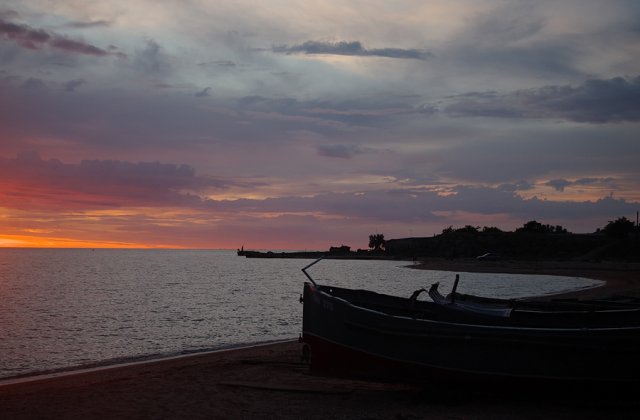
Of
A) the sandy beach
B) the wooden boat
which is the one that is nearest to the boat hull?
the wooden boat

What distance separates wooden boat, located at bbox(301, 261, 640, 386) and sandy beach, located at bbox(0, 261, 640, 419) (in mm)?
445

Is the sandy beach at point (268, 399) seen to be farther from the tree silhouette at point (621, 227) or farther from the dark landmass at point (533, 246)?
the tree silhouette at point (621, 227)

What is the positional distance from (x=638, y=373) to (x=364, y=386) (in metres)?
5.57

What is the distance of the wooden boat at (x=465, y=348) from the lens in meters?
11.3

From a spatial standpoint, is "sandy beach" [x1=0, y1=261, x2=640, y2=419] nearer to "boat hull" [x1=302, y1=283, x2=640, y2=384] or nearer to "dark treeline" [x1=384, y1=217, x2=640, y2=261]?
"boat hull" [x1=302, y1=283, x2=640, y2=384]

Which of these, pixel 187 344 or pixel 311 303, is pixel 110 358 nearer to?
pixel 187 344

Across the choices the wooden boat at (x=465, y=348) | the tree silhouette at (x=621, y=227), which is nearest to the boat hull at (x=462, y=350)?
the wooden boat at (x=465, y=348)

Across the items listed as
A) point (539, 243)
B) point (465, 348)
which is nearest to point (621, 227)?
point (539, 243)

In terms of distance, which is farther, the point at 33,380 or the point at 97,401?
the point at 33,380

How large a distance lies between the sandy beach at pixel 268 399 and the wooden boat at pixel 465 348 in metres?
0.44

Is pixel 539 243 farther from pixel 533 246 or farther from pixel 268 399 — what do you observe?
pixel 268 399

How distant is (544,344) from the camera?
11445mm

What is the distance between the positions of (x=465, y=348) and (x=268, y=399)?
4.06 meters

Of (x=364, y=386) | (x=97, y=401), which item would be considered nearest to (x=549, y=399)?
(x=364, y=386)
